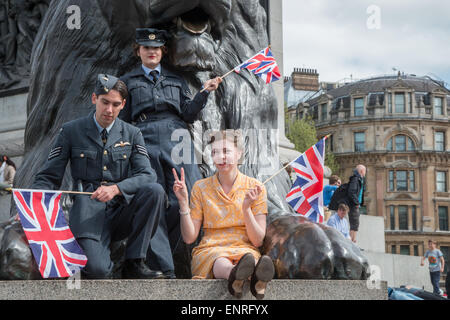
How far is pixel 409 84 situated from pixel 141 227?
5013cm

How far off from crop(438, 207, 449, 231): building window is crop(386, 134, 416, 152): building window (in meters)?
5.02

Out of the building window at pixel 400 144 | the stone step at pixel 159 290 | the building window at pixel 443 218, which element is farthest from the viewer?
the building window at pixel 400 144

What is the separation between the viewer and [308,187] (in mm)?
4066

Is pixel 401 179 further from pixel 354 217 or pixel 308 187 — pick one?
pixel 308 187

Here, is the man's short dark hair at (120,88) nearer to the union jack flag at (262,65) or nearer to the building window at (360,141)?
the union jack flag at (262,65)

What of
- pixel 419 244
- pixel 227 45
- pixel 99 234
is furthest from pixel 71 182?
pixel 419 244

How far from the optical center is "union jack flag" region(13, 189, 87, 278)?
10.0 feet

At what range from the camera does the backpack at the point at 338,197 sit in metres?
9.43

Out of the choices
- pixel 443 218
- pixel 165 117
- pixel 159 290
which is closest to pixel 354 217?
pixel 165 117

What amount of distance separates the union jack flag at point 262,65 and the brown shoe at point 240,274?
1384 millimetres

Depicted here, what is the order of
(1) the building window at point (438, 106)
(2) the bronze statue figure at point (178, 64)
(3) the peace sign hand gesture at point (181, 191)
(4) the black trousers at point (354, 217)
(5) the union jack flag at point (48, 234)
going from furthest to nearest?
1. (1) the building window at point (438, 106)
2. (4) the black trousers at point (354, 217)
3. (2) the bronze statue figure at point (178, 64)
4. (3) the peace sign hand gesture at point (181, 191)
5. (5) the union jack flag at point (48, 234)

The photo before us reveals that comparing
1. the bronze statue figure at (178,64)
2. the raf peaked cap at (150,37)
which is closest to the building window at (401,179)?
the bronze statue figure at (178,64)

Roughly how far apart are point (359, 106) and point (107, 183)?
47.9 meters

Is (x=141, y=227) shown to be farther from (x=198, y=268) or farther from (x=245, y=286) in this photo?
(x=245, y=286)
